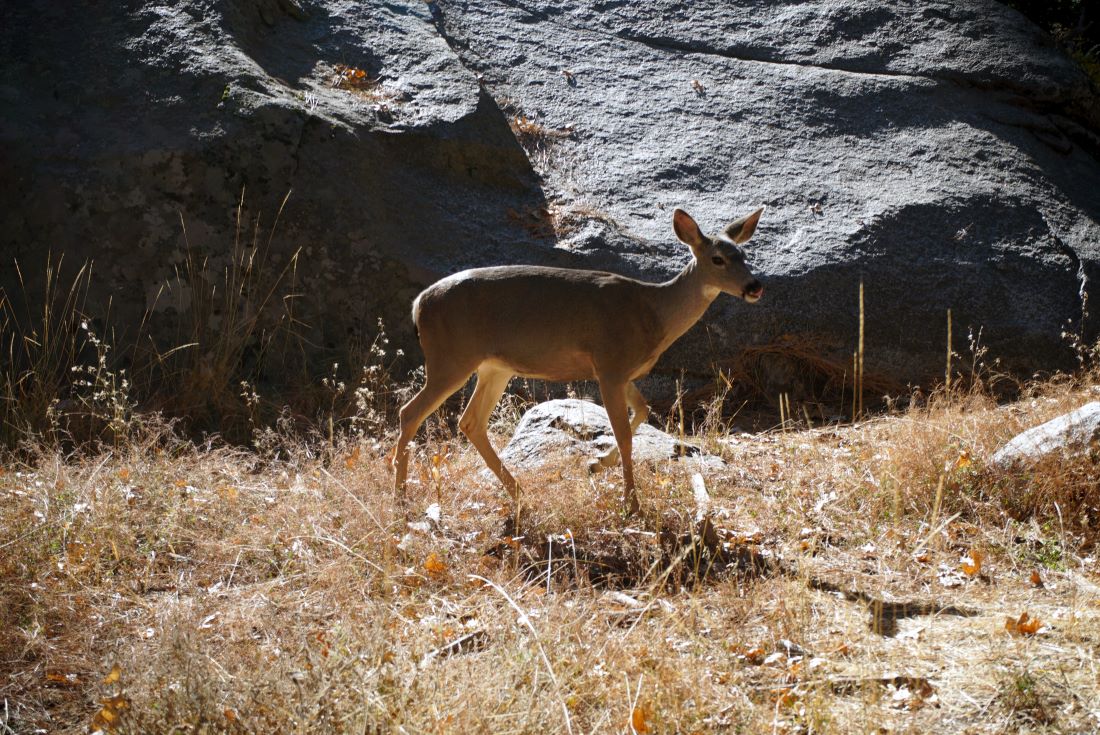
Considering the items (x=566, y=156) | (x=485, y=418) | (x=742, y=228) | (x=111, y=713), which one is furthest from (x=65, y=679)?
(x=566, y=156)

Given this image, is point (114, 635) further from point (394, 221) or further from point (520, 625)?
point (394, 221)

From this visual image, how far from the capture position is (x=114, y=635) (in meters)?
4.36

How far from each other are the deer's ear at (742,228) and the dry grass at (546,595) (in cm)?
150

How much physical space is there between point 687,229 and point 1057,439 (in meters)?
2.40

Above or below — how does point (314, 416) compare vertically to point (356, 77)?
below

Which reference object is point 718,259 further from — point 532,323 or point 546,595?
point 546,595

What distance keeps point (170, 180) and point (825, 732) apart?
22.0ft

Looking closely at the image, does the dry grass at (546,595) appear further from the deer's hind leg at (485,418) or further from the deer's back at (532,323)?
the deer's back at (532,323)

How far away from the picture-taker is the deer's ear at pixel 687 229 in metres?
6.26

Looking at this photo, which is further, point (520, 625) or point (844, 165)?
point (844, 165)

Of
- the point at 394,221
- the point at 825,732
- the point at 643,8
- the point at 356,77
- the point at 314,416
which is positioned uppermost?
the point at 643,8

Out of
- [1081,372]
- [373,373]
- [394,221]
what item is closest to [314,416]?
[373,373]

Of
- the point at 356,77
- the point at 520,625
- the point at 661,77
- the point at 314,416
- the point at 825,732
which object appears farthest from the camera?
the point at 661,77

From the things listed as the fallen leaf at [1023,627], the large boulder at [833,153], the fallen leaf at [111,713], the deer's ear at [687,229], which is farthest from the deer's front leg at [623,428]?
the fallen leaf at [111,713]
